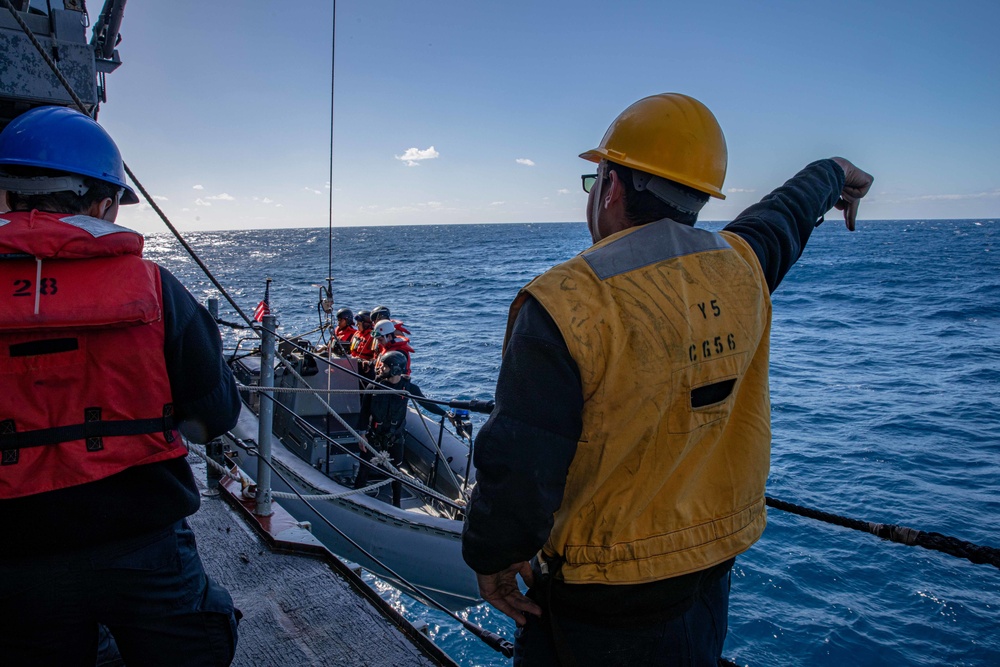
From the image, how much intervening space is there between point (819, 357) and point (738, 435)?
2103cm

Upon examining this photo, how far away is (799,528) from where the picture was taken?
9742 millimetres

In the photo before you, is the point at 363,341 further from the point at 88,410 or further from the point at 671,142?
the point at 671,142

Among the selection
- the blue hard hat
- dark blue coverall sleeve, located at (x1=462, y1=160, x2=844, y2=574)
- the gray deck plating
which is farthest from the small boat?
dark blue coverall sleeve, located at (x1=462, y1=160, x2=844, y2=574)

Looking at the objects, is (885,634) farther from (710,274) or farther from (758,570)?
(710,274)

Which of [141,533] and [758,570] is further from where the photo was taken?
[758,570]

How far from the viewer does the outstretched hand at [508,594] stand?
1439mm

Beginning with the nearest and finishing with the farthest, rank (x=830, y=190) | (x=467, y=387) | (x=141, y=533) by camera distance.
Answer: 1. (x=141, y=533)
2. (x=830, y=190)
3. (x=467, y=387)

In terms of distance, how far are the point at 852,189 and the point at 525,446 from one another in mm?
2002

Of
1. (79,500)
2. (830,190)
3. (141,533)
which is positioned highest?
(830,190)

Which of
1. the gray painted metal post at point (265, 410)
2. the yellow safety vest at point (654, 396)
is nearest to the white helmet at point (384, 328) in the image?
the gray painted metal post at point (265, 410)

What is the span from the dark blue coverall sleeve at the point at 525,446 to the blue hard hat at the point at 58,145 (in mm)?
1218

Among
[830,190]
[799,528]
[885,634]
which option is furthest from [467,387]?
[830,190]

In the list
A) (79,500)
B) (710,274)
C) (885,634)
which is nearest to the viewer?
(710,274)

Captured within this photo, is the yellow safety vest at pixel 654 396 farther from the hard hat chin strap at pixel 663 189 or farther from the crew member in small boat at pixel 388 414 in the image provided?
the crew member in small boat at pixel 388 414
